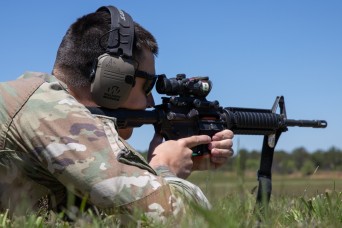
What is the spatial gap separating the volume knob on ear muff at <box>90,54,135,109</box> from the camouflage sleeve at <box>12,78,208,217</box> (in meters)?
0.83

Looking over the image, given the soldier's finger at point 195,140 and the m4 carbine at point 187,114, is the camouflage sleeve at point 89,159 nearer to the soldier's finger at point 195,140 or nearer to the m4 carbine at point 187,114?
the m4 carbine at point 187,114

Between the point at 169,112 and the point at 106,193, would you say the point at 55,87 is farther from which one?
the point at 169,112

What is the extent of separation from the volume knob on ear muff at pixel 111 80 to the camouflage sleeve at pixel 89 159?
0.83 meters

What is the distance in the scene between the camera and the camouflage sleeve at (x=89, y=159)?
3172mm

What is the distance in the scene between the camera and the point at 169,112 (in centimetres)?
483

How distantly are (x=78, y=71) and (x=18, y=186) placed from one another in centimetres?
112

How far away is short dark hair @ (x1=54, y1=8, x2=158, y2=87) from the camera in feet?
14.2

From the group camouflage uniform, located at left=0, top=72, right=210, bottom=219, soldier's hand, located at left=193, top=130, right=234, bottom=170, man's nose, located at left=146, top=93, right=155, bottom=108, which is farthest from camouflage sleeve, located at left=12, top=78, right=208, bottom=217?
soldier's hand, located at left=193, top=130, right=234, bottom=170

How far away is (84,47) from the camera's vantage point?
4.35 meters

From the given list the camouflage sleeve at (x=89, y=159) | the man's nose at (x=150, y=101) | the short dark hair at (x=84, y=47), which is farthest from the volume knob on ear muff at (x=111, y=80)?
the camouflage sleeve at (x=89, y=159)

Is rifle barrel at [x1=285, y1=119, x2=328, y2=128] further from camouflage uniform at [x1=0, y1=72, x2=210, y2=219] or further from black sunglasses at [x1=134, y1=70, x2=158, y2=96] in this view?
camouflage uniform at [x1=0, y1=72, x2=210, y2=219]

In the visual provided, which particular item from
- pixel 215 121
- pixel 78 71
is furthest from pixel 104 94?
pixel 215 121

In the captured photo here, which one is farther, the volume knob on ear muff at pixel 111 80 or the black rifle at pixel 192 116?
the black rifle at pixel 192 116

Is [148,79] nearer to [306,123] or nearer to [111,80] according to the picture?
[111,80]
